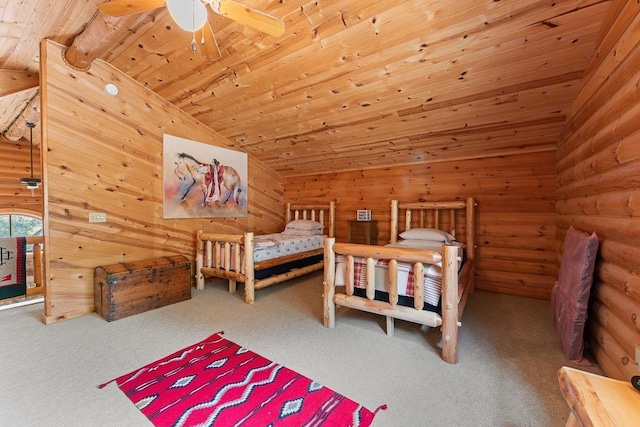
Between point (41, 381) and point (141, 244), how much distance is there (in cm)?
182

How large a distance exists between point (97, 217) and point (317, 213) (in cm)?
328

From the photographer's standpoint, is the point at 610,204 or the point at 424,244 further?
the point at 424,244

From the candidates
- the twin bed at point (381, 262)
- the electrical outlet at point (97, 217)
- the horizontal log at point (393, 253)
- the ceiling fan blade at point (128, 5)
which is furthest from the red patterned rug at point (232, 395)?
the ceiling fan blade at point (128, 5)

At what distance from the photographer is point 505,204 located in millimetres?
3469

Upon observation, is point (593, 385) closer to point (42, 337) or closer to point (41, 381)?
point (41, 381)

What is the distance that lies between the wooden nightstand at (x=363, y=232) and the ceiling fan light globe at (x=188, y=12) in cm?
319

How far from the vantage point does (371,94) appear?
286cm

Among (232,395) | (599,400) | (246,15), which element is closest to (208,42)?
(246,15)

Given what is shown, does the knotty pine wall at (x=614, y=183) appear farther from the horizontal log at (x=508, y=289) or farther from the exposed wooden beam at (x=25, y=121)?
the exposed wooden beam at (x=25, y=121)

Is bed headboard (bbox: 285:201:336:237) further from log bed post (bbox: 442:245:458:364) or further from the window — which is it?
the window

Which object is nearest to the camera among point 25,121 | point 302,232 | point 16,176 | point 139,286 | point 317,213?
point 139,286

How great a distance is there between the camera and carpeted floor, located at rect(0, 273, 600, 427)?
4.88ft

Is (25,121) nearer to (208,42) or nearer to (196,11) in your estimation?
(208,42)

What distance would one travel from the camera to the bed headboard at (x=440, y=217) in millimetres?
3502
